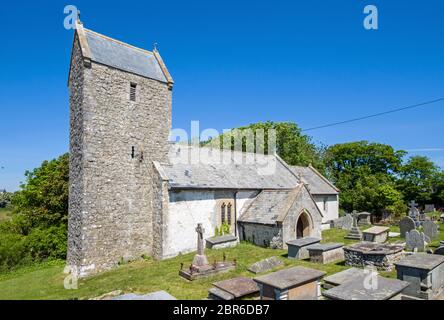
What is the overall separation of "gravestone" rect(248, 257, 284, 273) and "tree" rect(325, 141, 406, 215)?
1246 inches

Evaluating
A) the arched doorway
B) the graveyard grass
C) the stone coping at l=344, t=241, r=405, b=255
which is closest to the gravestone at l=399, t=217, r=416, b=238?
the graveyard grass

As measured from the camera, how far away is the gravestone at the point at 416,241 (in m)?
17.0

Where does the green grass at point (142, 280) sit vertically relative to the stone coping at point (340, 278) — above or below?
below

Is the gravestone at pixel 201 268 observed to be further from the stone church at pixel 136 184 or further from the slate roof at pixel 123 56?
the slate roof at pixel 123 56

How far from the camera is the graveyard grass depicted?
12.9 m

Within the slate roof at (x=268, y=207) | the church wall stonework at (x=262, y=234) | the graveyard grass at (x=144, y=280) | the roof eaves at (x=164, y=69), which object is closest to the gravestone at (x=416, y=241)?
the graveyard grass at (x=144, y=280)

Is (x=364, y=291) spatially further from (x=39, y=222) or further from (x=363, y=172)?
(x=363, y=172)

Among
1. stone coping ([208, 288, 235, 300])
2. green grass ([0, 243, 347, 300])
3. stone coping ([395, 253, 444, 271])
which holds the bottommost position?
green grass ([0, 243, 347, 300])

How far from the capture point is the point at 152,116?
20906 mm

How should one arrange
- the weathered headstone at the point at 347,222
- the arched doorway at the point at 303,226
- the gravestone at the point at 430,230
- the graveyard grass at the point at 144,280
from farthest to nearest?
the weathered headstone at the point at 347,222, the arched doorway at the point at 303,226, the gravestone at the point at 430,230, the graveyard grass at the point at 144,280

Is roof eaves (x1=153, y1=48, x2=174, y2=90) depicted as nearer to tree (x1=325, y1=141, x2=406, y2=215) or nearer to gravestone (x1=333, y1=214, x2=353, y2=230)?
gravestone (x1=333, y1=214, x2=353, y2=230)
